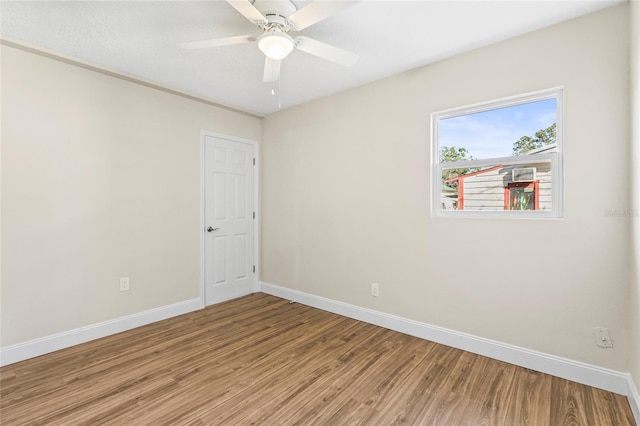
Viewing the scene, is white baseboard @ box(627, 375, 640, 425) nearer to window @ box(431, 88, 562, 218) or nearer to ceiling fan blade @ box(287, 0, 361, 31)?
window @ box(431, 88, 562, 218)

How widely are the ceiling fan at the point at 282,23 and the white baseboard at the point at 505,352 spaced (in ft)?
7.95

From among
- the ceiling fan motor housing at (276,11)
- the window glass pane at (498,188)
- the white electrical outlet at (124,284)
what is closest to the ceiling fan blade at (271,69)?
the ceiling fan motor housing at (276,11)

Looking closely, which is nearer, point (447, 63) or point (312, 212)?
point (447, 63)

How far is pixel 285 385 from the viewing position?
2076 millimetres

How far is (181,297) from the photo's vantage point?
3.46m

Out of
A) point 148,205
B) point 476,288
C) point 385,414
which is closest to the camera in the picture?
point 385,414

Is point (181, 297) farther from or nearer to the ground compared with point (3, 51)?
nearer to the ground

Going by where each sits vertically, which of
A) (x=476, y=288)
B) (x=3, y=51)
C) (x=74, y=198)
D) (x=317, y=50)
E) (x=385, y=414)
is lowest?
(x=385, y=414)

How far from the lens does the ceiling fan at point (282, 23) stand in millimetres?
1595

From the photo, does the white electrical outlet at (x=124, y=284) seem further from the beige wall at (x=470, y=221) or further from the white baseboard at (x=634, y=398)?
the white baseboard at (x=634, y=398)

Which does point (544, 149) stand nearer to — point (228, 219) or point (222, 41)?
point (222, 41)

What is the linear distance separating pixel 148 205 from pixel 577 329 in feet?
13.0

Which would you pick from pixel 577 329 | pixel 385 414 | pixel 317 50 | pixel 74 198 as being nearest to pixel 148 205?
pixel 74 198

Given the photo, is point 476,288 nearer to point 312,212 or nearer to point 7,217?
point 312,212
